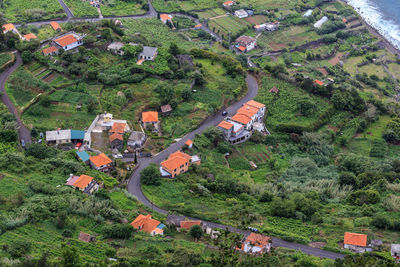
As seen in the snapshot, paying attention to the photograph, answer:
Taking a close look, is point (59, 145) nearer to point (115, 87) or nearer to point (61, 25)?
point (115, 87)

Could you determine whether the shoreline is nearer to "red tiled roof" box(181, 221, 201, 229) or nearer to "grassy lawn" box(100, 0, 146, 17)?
"grassy lawn" box(100, 0, 146, 17)

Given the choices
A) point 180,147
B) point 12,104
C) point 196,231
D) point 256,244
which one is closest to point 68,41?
point 12,104

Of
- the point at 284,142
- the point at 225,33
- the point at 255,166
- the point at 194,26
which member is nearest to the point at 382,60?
the point at 225,33

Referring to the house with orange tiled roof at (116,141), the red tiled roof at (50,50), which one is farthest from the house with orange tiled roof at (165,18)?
the house with orange tiled roof at (116,141)

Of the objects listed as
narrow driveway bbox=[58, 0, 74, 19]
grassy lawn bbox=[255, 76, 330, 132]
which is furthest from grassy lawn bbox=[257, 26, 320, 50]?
narrow driveway bbox=[58, 0, 74, 19]

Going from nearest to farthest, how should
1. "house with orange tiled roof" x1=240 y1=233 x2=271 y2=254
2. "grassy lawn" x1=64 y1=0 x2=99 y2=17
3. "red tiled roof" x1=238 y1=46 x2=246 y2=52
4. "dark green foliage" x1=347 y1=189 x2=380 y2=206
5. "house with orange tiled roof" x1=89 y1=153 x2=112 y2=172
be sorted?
1. "house with orange tiled roof" x1=240 y1=233 x2=271 y2=254
2. "dark green foliage" x1=347 y1=189 x2=380 y2=206
3. "house with orange tiled roof" x1=89 y1=153 x2=112 y2=172
4. "grassy lawn" x1=64 y1=0 x2=99 y2=17
5. "red tiled roof" x1=238 y1=46 x2=246 y2=52

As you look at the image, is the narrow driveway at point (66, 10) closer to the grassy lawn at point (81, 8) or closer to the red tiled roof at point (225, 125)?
the grassy lawn at point (81, 8)
